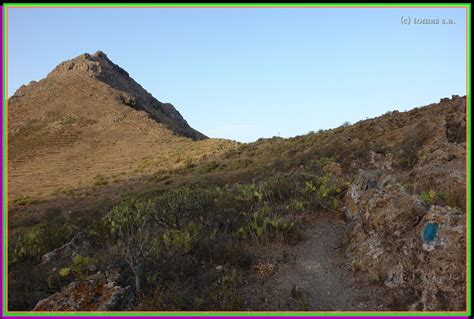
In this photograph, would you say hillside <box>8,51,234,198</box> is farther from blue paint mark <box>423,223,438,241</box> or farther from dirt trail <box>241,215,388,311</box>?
blue paint mark <box>423,223,438,241</box>

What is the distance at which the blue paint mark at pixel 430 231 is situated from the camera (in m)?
6.59

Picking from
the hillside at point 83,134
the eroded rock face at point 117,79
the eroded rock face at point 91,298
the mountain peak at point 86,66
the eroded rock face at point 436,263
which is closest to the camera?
the eroded rock face at point 436,263

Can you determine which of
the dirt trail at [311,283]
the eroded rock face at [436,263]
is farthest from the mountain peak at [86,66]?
the eroded rock face at [436,263]

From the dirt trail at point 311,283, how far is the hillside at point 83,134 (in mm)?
27177

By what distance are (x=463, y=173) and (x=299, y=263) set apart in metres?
5.24

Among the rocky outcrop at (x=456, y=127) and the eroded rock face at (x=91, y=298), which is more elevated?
the rocky outcrop at (x=456, y=127)

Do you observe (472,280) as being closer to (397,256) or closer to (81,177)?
(397,256)

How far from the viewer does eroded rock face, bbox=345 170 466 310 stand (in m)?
6.07

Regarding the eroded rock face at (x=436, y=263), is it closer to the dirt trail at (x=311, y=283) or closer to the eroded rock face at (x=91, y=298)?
the dirt trail at (x=311, y=283)

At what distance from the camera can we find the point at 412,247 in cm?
689

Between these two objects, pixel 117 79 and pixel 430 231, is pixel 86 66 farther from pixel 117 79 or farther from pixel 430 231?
pixel 430 231

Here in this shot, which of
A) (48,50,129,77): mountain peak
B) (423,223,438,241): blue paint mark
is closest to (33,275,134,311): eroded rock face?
(423,223,438,241): blue paint mark

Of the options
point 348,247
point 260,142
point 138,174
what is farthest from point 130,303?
point 260,142

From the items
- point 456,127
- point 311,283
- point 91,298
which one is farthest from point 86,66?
point 311,283
